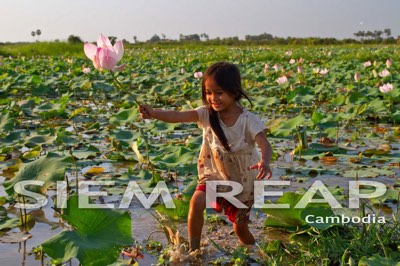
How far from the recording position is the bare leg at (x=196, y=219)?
2.30 meters

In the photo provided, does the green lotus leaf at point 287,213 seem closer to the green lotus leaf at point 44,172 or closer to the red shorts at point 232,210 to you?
the red shorts at point 232,210

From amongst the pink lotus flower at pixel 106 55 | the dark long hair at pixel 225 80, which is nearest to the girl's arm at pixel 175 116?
the dark long hair at pixel 225 80

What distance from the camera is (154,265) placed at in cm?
220

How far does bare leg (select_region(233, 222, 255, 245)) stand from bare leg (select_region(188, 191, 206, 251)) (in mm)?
187

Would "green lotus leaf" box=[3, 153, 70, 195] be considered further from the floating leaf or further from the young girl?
the floating leaf

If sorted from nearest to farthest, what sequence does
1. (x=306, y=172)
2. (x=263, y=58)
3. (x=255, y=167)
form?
1. (x=255, y=167)
2. (x=306, y=172)
3. (x=263, y=58)

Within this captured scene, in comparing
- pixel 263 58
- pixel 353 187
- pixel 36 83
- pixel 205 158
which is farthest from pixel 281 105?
pixel 263 58

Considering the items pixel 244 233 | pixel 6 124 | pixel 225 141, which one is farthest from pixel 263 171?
pixel 6 124

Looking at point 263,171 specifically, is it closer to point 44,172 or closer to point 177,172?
point 44,172

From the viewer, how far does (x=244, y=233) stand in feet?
7.95

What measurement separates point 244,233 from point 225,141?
15.6 inches

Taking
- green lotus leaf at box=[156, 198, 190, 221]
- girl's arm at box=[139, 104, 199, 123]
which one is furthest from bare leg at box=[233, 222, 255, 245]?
girl's arm at box=[139, 104, 199, 123]

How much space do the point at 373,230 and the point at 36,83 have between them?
657cm

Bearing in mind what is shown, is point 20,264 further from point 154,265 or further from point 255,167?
point 255,167
